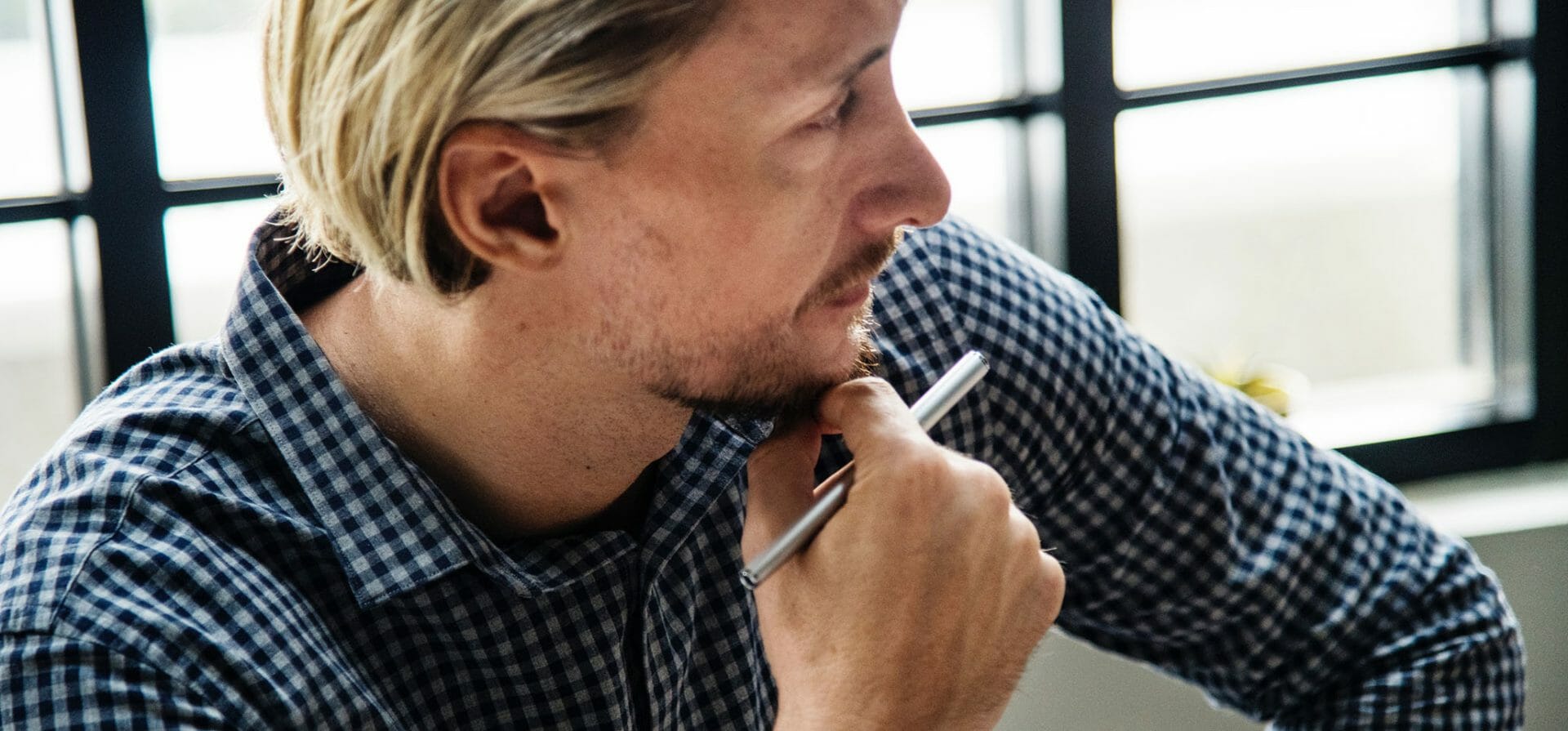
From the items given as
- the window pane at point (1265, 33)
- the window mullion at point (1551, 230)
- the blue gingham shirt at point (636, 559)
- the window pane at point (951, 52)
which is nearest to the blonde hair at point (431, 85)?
the blue gingham shirt at point (636, 559)

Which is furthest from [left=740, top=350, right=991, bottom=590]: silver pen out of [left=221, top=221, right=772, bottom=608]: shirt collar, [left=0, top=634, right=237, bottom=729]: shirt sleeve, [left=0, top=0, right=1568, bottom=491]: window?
[left=0, top=0, right=1568, bottom=491]: window

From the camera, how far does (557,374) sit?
1.00 meters

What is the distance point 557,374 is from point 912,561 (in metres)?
0.28

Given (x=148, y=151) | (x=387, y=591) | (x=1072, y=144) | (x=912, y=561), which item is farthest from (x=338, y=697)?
(x=1072, y=144)

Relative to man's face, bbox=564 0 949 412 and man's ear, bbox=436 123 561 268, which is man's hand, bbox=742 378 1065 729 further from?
man's ear, bbox=436 123 561 268

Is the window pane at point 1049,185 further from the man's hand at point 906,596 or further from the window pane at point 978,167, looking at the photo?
the man's hand at point 906,596

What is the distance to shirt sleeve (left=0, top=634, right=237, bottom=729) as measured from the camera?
2.56 feet

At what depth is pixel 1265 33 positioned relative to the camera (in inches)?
79.6

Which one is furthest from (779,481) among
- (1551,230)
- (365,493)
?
(1551,230)

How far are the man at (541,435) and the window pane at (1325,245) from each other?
42.0 inches

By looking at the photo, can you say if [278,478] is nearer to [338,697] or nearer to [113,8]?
[338,697]

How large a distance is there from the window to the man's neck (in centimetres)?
75

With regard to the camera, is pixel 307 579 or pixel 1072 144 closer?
pixel 307 579

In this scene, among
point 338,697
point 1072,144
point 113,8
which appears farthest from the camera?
point 1072,144
